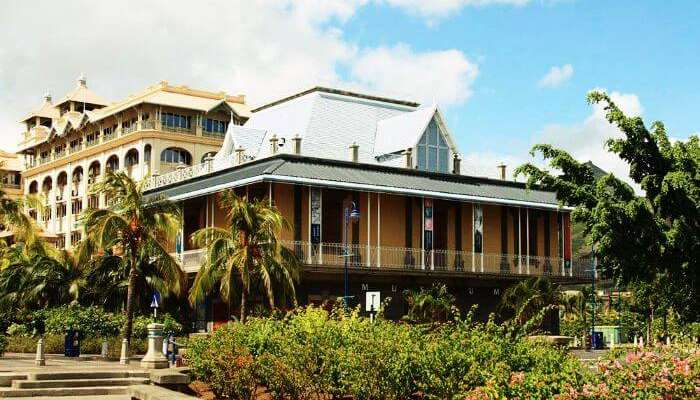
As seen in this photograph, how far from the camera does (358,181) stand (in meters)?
44.5

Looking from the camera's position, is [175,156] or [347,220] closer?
[347,220]

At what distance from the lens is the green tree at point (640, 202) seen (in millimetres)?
22141

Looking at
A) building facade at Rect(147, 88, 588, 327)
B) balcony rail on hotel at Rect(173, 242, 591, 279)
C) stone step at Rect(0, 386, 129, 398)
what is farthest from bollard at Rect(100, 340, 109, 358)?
stone step at Rect(0, 386, 129, 398)

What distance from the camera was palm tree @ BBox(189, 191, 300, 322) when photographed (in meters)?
36.4

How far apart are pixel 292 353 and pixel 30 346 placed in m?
26.3

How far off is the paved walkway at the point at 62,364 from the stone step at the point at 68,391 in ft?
8.00

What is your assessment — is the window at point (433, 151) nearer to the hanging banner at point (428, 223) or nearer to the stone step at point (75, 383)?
the hanging banner at point (428, 223)

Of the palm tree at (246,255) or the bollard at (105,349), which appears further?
the bollard at (105,349)

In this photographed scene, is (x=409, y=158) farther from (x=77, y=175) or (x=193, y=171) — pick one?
(x=77, y=175)

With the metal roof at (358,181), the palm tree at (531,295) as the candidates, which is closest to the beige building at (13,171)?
the metal roof at (358,181)

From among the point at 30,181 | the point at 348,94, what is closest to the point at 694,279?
the point at 348,94

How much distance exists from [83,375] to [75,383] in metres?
0.52

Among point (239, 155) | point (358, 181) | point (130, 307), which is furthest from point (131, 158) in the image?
point (130, 307)

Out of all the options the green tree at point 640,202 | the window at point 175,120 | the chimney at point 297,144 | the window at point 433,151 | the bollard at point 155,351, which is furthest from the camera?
the window at point 175,120
